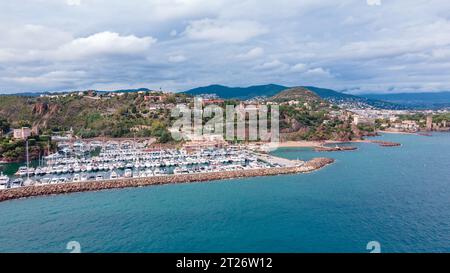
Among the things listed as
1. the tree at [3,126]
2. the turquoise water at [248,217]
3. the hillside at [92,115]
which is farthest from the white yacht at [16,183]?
the tree at [3,126]

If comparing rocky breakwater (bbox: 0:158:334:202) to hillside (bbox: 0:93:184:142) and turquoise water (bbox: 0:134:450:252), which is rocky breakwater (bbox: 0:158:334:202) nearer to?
turquoise water (bbox: 0:134:450:252)

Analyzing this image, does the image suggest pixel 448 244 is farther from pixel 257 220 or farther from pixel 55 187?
pixel 55 187

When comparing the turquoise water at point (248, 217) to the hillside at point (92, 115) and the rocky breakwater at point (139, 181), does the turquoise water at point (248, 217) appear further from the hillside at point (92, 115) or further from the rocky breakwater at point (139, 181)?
the hillside at point (92, 115)

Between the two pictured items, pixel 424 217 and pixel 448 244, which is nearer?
pixel 448 244

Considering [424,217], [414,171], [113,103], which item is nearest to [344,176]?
[414,171]

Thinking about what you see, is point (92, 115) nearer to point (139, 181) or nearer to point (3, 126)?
point (3, 126)

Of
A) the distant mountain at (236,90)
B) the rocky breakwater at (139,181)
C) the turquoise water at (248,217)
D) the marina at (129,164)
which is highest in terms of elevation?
the distant mountain at (236,90)
